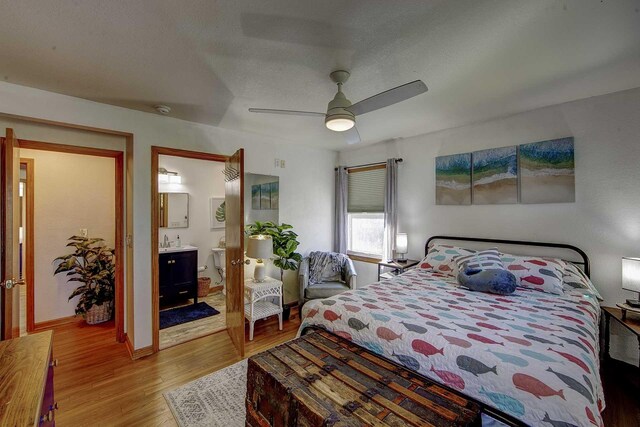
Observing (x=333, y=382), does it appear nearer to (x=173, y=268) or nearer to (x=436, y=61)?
(x=436, y=61)

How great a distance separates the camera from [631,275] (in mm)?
2268

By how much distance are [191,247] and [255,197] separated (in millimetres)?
1543

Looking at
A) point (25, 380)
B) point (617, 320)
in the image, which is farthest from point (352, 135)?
point (617, 320)

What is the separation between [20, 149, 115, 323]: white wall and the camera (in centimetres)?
351

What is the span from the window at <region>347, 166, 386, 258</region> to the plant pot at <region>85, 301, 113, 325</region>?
372 cm

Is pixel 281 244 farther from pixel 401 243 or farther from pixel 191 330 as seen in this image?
pixel 401 243

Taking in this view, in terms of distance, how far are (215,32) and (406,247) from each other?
3.34 meters

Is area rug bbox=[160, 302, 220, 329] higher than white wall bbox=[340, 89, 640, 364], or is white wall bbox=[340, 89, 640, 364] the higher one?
white wall bbox=[340, 89, 640, 364]

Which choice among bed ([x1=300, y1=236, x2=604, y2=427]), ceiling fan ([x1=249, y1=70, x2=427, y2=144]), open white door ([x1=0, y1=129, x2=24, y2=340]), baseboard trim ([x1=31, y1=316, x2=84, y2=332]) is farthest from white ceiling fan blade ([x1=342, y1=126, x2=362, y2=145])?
baseboard trim ([x1=31, y1=316, x2=84, y2=332])

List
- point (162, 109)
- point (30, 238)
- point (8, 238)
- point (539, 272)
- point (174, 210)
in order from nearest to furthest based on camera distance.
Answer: point (8, 238) < point (539, 272) < point (162, 109) < point (30, 238) < point (174, 210)

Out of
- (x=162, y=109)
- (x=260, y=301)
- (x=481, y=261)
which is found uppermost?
(x=162, y=109)

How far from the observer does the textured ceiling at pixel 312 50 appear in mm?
1520

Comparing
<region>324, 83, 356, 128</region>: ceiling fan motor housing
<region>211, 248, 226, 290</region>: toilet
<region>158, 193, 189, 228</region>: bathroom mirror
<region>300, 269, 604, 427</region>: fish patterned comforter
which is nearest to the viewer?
<region>300, 269, 604, 427</region>: fish patterned comforter

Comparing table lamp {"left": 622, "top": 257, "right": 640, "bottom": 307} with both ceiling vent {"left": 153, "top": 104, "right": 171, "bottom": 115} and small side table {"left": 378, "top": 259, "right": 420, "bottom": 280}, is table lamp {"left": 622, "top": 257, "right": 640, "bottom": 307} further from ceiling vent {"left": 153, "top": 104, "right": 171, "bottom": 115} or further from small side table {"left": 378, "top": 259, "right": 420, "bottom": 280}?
ceiling vent {"left": 153, "top": 104, "right": 171, "bottom": 115}
